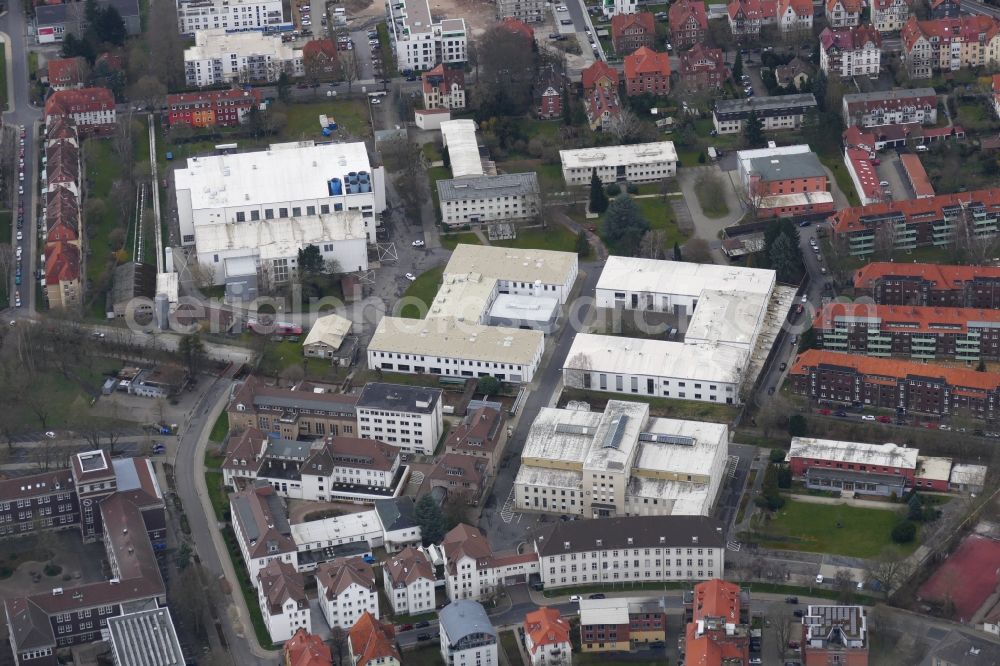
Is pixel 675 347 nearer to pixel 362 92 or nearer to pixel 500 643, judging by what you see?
pixel 500 643

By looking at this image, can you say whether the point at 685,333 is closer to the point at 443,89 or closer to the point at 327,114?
the point at 443,89

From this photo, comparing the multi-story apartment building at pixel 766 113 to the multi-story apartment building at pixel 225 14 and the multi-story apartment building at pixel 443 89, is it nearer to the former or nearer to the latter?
the multi-story apartment building at pixel 443 89

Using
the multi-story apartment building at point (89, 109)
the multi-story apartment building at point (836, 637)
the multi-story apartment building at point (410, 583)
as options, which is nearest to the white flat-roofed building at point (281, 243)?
the multi-story apartment building at point (89, 109)

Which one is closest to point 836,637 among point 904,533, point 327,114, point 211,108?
point 904,533

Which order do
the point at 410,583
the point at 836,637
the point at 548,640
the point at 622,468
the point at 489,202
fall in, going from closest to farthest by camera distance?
the point at 836,637, the point at 548,640, the point at 410,583, the point at 622,468, the point at 489,202

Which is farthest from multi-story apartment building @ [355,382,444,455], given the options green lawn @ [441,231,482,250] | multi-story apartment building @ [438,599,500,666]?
green lawn @ [441,231,482,250]

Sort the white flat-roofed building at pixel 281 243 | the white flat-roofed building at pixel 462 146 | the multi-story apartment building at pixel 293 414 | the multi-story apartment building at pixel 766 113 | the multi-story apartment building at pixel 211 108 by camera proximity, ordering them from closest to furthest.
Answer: the multi-story apartment building at pixel 293 414, the white flat-roofed building at pixel 281 243, the white flat-roofed building at pixel 462 146, the multi-story apartment building at pixel 766 113, the multi-story apartment building at pixel 211 108

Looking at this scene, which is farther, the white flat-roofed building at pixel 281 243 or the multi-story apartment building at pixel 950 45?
the multi-story apartment building at pixel 950 45
